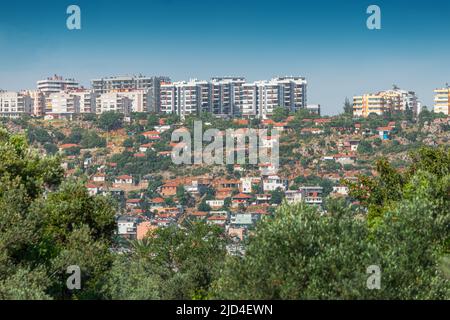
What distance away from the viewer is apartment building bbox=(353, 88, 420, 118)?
307 ft

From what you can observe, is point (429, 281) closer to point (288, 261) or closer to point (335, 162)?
point (288, 261)

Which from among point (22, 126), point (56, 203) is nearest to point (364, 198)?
point (56, 203)

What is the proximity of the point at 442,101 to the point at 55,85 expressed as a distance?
47.6 m

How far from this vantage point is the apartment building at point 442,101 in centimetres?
9450

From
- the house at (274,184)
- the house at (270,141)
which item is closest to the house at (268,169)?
the house at (274,184)

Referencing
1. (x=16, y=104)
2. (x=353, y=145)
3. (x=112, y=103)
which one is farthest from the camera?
(x=16, y=104)

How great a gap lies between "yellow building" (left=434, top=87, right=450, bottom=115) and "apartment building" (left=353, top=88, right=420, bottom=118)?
247 centimetres

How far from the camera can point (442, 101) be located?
313 ft

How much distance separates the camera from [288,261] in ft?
33.0

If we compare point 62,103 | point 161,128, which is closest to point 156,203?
point 161,128

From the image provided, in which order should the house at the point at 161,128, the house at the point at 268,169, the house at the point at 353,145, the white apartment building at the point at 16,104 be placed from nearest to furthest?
the house at the point at 268,169 → the house at the point at 353,145 → the house at the point at 161,128 → the white apartment building at the point at 16,104

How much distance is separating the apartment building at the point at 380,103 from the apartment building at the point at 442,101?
2455 mm

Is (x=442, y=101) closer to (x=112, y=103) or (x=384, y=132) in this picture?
(x=384, y=132)

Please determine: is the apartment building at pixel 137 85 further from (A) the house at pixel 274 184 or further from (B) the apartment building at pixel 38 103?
(A) the house at pixel 274 184
